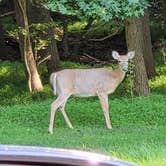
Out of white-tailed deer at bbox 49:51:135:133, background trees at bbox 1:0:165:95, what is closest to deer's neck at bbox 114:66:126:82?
white-tailed deer at bbox 49:51:135:133

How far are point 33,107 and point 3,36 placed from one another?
10.5 m

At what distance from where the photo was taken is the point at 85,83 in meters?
12.6

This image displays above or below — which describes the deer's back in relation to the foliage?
below

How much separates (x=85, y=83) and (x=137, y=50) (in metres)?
2.72

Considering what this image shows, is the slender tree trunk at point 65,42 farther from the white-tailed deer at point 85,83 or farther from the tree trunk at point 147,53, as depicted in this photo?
the white-tailed deer at point 85,83

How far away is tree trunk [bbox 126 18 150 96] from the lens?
14781mm

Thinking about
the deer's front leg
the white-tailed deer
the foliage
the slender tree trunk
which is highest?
the foliage

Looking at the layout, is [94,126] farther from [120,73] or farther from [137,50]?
[137,50]

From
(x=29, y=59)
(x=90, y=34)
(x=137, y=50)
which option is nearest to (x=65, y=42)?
(x=90, y=34)

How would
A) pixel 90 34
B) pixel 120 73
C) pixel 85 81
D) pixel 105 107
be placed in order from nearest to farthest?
pixel 105 107 < pixel 85 81 < pixel 120 73 < pixel 90 34

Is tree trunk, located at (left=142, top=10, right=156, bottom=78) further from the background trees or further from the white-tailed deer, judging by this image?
the white-tailed deer

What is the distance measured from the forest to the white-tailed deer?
0.07 metres

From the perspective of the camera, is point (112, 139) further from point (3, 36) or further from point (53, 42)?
point (3, 36)

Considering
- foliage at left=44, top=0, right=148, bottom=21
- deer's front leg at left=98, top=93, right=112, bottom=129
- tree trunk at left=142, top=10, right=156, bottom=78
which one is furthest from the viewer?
tree trunk at left=142, top=10, right=156, bottom=78
